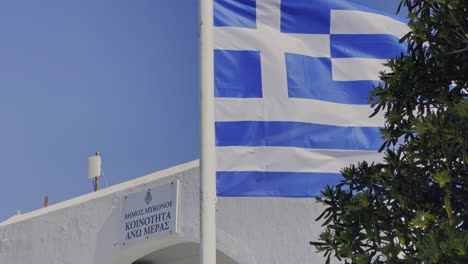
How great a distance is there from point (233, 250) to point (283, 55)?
2.71m

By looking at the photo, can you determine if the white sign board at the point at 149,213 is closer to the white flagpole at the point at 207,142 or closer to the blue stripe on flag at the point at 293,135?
the blue stripe on flag at the point at 293,135

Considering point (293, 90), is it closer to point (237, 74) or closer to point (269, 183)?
point (237, 74)

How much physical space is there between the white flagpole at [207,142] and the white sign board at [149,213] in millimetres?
3470

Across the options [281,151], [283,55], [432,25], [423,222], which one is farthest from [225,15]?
[423,222]

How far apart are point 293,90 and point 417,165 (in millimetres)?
2837

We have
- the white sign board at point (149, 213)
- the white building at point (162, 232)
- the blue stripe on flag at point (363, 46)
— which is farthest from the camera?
the white sign board at point (149, 213)

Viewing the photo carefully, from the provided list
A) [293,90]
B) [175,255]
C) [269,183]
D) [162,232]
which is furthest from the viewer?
[175,255]

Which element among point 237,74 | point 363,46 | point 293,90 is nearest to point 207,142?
point 237,74

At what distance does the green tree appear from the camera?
12.4ft

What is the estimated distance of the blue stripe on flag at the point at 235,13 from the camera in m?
6.86

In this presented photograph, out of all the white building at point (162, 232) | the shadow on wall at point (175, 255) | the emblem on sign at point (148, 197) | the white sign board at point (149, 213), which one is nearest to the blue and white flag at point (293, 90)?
the white building at point (162, 232)

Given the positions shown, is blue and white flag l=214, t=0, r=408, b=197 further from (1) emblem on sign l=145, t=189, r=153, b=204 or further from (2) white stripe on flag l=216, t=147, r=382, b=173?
(1) emblem on sign l=145, t=189, r=153, b=204

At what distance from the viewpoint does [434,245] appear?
340 centimetres

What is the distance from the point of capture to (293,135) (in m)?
6.75
